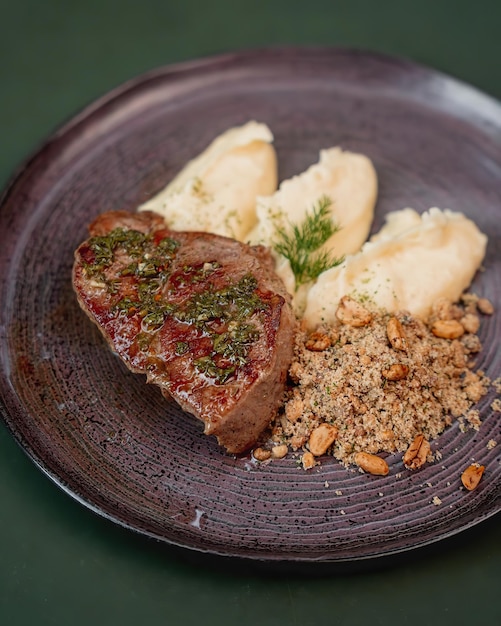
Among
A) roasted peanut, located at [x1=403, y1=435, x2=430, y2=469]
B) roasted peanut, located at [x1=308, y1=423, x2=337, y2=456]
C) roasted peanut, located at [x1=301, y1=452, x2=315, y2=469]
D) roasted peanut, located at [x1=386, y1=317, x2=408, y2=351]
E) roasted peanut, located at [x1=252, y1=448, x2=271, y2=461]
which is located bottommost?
roasted peanut, located at [x1=252, y1=448, x2=271, y2=461]

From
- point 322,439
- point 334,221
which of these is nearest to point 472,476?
point 322,439

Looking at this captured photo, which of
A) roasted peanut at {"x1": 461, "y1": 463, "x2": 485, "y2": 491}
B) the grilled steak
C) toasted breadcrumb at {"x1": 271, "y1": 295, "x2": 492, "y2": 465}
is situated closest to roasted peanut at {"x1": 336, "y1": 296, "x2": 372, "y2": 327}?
toasted breadcrumb at {"x1": 271, "y1": 295, "x2": 492, "y2": 465}

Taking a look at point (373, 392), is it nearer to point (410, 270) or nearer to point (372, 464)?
point (372, 464)

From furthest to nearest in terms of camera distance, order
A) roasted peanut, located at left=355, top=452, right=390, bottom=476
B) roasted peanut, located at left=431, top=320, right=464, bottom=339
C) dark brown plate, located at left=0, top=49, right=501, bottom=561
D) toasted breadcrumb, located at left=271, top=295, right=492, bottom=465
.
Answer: roasted peanut, located at left=431, top=320, right=464, bottom=339, toasted breadcrumb, located at left=271, top=295, right=492, bottom=465, roasted peanut, located at left=355, top=452, right=390, bottom=476, dark brown plate, located at left=0, top=49, right=501, bottom=561

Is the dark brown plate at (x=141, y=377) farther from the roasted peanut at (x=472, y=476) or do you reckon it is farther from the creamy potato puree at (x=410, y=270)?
the creamy potato puree at (x=410, y=270)

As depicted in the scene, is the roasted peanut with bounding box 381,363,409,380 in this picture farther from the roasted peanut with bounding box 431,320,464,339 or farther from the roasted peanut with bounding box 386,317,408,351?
the roasted peanut with bounding box 431,320,464,339

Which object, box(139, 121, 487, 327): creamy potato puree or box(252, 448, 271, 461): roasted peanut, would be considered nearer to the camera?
box(252, 448, 271, 461): roasted peanut

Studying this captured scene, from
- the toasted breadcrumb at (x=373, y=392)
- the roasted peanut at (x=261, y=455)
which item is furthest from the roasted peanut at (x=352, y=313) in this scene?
the roasted peanut at (x=261, y=455)
